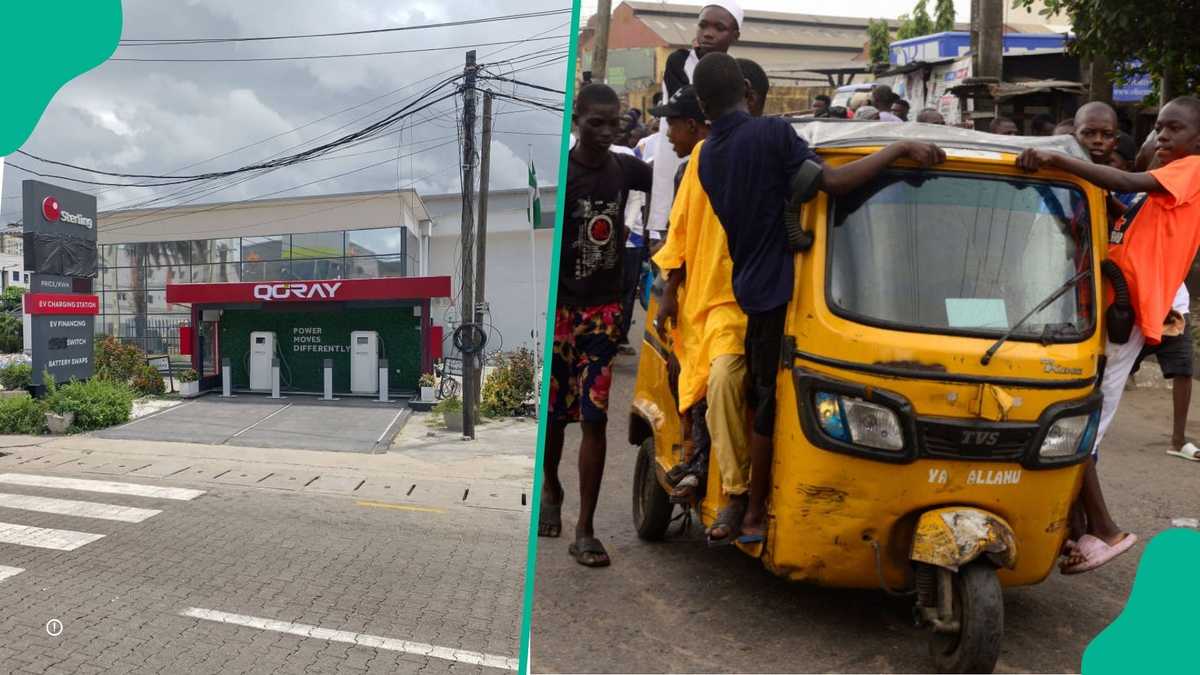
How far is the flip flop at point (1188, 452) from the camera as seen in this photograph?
18.3 feet

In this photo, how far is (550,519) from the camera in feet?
13.3

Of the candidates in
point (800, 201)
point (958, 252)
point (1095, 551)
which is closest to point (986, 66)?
point (1095, 551)

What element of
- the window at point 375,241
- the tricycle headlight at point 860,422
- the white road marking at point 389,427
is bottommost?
the white road marking at point 389,427

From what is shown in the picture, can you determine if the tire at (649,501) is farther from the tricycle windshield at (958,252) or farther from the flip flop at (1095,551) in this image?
the flip flop at (1095,551)

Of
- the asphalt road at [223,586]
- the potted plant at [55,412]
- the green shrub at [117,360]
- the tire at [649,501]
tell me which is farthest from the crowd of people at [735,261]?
the potted plant at [55,412]

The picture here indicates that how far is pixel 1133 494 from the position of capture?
4.98m

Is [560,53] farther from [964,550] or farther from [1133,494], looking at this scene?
[1133,494]

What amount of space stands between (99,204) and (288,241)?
1.79 ft

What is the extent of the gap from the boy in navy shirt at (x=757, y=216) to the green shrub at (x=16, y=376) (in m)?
2.20

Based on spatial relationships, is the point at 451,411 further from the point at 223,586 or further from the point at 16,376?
the point at 16,376

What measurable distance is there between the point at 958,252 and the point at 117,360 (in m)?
2.59

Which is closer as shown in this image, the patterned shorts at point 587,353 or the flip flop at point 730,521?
the flip flop at point 730,521

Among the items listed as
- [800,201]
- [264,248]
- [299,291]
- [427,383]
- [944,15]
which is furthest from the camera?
[944,15]

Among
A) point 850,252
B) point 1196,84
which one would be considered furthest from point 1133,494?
point 1196,84
